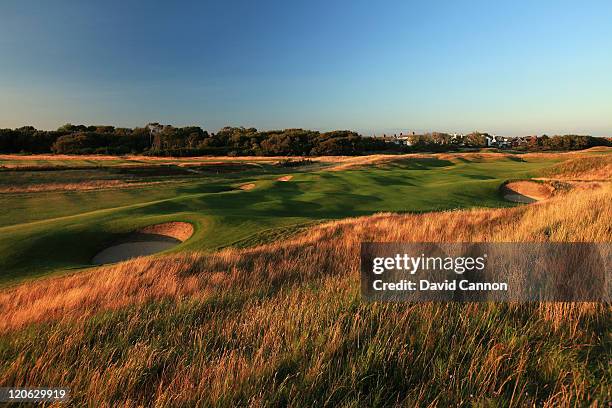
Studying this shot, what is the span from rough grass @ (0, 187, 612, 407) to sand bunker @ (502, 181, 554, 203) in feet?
86.2

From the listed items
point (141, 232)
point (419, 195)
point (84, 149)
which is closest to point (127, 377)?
point (141, 232)

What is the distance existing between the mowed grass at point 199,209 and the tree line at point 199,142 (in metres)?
63.9

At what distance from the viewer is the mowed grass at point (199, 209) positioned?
49.0 feet

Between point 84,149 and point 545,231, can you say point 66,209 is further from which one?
point 84,149

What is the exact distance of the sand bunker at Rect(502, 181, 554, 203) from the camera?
2667 cm

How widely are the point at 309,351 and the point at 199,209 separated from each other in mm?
20487

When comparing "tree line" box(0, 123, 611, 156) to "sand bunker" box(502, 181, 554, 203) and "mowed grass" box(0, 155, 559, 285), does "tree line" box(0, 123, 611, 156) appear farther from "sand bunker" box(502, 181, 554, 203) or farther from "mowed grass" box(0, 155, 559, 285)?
"sand bunker" box(502, 181, 554, 203)

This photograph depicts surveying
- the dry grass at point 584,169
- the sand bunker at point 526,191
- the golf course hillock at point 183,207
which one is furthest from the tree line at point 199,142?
the sand bunker at point 526,191

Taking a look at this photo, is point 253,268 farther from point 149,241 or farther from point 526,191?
point 526,191

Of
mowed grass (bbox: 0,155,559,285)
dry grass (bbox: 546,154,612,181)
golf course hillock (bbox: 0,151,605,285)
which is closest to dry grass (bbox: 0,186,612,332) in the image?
golf course hillock (bbox: 0,151,605,285)

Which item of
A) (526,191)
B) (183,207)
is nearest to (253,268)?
(183,207)

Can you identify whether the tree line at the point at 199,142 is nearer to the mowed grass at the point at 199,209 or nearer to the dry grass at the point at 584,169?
the mowed grass at the point at 199,209

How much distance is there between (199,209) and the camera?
22.5 meters

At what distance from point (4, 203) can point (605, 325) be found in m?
35.3
